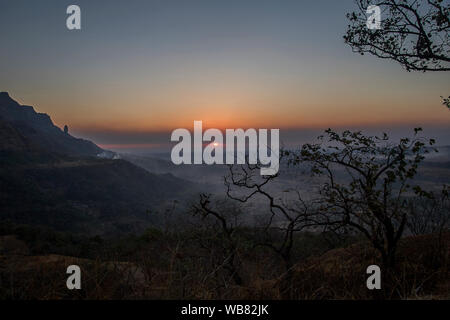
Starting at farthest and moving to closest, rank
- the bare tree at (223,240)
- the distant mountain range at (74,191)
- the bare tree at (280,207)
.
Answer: the distant mountain range at (74,191) → the bare tree at (280,207) → the bare tree at (223,240)

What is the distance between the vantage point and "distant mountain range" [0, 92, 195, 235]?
5734 centimetres

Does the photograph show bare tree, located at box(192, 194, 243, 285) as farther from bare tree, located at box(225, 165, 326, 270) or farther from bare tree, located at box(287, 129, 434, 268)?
bare tree, located at box(287, 129, 434, 268)

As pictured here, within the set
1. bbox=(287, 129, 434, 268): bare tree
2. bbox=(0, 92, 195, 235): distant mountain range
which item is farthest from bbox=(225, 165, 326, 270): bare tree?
bbox=(0, 92, 195, 235): distant mountain range

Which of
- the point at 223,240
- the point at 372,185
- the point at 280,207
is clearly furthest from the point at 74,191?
the point at 372,185

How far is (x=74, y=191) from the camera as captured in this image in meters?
82.2

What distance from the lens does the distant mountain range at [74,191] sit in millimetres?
57341

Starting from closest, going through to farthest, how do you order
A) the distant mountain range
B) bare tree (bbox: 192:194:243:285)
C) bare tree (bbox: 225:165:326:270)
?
1. bare tree (bbox: 192:194:243:285)
2. bare tree (bbox: 225:165:326:270)
3. the distant mountain range

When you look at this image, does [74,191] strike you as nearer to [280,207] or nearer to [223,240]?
[223,240]

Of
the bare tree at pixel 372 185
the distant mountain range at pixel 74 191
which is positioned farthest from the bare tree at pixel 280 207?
the distant mountain range at pixel 74 191

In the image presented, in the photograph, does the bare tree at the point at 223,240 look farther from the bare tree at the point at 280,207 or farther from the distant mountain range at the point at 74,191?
the distant mountain range at the point at 74,191

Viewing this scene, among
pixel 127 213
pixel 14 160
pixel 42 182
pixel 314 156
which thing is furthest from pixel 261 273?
pixel 14 160

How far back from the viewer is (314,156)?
205 inches

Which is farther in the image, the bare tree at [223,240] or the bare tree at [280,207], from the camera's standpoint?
the bare tree at [280,207]
